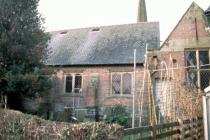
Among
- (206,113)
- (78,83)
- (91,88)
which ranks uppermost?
(78,83)

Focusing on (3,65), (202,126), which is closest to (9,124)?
(202,126)

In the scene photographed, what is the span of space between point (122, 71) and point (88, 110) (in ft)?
12.1

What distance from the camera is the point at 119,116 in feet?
60.8

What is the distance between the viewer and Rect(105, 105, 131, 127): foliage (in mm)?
18064

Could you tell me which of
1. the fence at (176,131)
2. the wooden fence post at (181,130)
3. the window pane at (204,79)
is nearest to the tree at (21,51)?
the fence at (176,131)

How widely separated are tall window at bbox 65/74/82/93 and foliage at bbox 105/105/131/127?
3.62 m

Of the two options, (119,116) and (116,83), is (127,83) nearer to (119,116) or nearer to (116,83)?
(116,83)

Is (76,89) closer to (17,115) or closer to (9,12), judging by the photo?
(9,12)

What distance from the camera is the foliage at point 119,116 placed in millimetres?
18064

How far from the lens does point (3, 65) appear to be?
660 inches

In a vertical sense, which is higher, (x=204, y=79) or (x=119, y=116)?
(x=204, y=79)

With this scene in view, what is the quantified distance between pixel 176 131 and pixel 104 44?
15396 millimetres

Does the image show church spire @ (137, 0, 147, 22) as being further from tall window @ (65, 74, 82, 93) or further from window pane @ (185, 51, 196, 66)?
window pane @ (185, 51, 196, 66)

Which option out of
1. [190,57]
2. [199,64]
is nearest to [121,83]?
[190,57]
